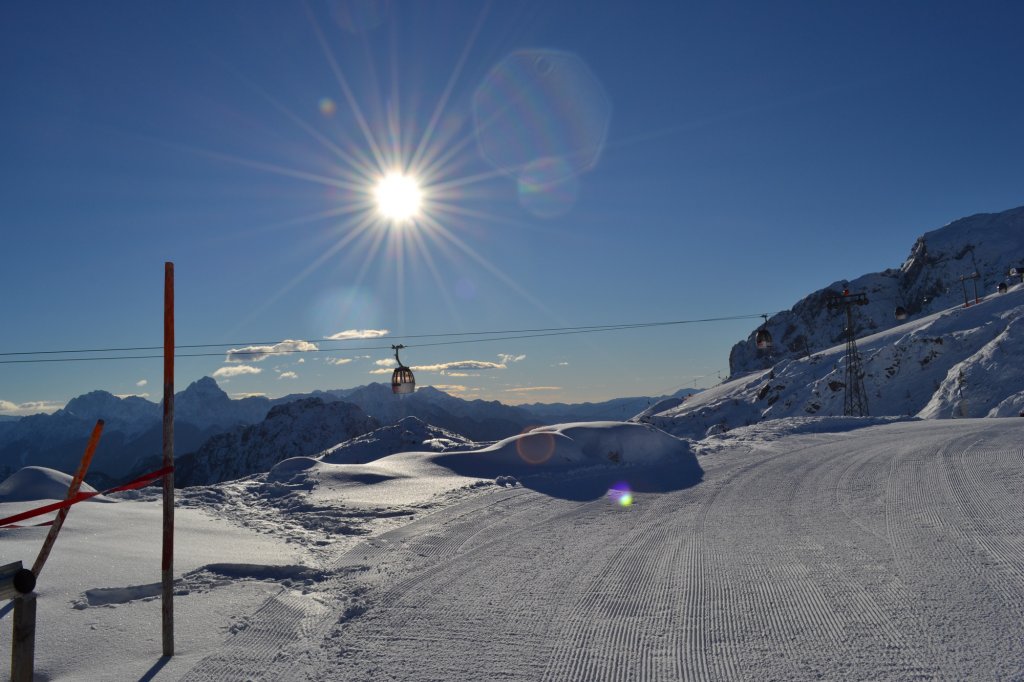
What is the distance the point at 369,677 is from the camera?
185 inches

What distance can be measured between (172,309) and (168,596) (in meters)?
2.59

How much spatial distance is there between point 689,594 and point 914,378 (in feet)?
163

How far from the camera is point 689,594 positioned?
6.14 meters

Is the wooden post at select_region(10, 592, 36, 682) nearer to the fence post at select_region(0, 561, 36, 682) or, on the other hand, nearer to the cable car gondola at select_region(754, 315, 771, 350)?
the fence post at select_region(0, 561, 36, 682)

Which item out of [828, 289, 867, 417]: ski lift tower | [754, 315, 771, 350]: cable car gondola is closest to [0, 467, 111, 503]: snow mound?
[754, 315, 771, 350]: cable car gondola

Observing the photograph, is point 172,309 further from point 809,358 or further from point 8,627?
point 809,358

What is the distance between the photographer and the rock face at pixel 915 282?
123 m

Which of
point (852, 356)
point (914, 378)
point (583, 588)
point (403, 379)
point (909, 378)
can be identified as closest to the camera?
point (583, 588)

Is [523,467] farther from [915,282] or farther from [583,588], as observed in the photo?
[915,282]

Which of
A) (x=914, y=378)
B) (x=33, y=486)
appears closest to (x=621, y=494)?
(x=33, y=486)

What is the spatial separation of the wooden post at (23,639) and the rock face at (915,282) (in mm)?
126720

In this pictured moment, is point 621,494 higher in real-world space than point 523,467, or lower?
lower

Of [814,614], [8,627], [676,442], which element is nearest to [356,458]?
[676,442]

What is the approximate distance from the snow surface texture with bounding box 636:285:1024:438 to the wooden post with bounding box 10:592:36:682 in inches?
1304
